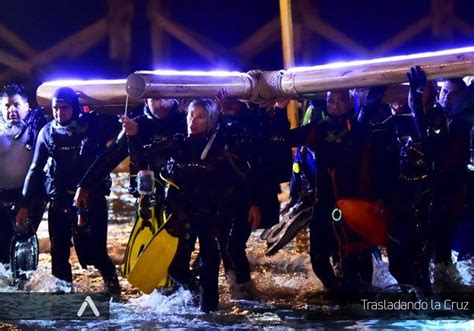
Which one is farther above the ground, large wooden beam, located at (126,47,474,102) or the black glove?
large wooden beam, located at (126,47,474,102)

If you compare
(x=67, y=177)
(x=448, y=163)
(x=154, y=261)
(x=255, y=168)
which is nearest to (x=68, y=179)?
(x=67, y=177)

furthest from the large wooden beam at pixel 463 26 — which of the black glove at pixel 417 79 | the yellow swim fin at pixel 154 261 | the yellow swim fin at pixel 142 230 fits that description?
the yellow swim fin at pixel 154 261

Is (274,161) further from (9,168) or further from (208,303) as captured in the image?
(9,168)

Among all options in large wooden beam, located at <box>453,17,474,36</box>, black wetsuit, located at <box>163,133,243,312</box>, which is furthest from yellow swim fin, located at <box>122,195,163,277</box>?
large wooden beam, located at <box>453,17,474,36</box>

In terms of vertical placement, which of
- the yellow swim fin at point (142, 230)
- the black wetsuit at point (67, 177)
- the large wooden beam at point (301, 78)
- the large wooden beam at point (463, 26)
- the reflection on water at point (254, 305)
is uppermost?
the large wooden beam at point (463, 26)

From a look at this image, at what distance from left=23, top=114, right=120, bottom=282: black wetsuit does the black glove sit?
2677mm

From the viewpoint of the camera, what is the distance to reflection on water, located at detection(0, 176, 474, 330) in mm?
7049

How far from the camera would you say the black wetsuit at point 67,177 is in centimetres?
791

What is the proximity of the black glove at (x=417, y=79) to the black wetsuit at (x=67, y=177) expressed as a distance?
268 cm

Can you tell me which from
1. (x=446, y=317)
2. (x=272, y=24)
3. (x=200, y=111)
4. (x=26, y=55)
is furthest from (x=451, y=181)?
(x=26, y=55)

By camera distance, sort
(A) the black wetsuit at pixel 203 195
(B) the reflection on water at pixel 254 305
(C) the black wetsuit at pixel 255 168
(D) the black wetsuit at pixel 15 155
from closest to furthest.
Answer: (B) the reflection on water at pixel 254 305
(A) the black wetsuit at pixel 203 195
(C) the black wetsuit at pixel 255 168
(D) the black wetsuit at pixel 15 155

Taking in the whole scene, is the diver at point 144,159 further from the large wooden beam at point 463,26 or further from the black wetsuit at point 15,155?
the large wooden beam at point 463,26

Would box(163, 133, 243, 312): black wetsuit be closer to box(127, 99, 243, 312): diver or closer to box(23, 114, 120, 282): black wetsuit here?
box(127, 99, 243, 312): diver

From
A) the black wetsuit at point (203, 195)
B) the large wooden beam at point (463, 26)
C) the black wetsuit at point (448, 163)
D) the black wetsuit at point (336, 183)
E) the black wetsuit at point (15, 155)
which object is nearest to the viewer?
the black wetsuit at point (203, 195)
